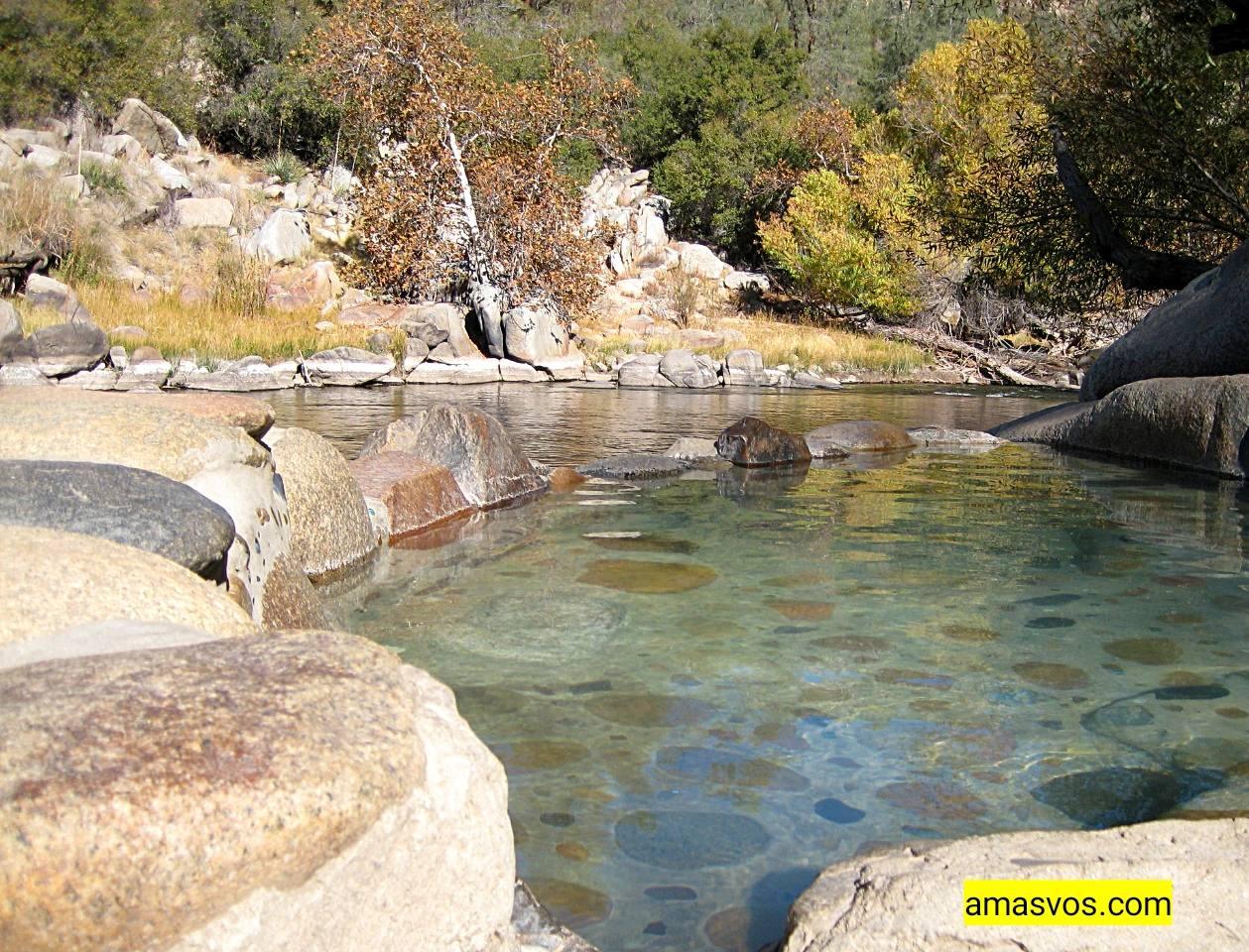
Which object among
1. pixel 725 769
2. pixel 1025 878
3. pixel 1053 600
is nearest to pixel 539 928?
pixel 1025 878

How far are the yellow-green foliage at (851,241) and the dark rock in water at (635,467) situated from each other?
1987 cm

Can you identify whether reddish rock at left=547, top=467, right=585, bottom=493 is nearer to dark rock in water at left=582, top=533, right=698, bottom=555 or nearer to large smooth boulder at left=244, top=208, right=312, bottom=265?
dark rock in water at left=582, top=533, right=698, bottom=555

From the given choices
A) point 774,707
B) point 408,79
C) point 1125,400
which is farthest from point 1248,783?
point 408,79

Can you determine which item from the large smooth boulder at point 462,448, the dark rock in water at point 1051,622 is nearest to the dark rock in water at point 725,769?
the dark rock in water at point 1051,622

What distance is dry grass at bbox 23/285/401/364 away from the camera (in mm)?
19203

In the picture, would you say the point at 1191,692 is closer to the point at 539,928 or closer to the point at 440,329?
the point at 539,928

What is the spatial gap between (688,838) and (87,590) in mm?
1728

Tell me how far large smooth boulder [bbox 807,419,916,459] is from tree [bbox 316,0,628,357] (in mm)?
13374

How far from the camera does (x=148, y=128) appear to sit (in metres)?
31.6

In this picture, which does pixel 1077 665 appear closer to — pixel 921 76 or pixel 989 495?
pixel 989 495

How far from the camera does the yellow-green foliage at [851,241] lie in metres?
28.6

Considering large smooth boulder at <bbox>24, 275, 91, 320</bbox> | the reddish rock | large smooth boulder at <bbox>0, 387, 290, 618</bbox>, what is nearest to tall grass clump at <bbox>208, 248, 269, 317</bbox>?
large smooth boulder at <bbox>24, 275, 91, 320</bbox>

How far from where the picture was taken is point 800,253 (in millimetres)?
29984

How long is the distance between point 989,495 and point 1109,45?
722 cm
